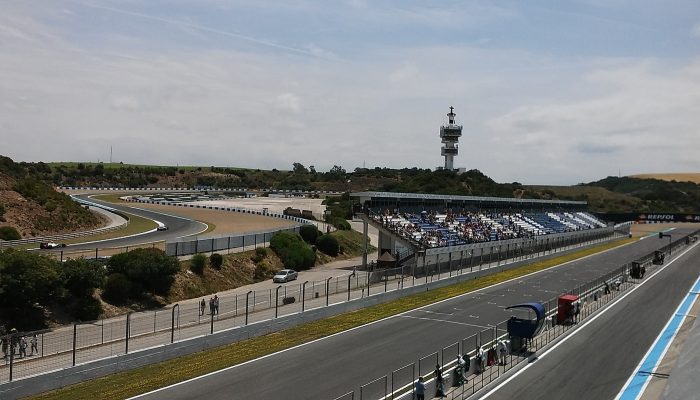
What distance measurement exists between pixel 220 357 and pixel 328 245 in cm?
3517

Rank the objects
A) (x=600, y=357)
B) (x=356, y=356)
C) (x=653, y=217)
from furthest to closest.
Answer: (x=653, y=217)
(x=600, y=357)
(x=356, y=356)

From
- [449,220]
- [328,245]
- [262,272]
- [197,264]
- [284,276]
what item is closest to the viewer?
[197,264]

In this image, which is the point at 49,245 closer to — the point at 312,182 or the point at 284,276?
the point at 284,276

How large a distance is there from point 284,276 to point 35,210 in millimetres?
25154

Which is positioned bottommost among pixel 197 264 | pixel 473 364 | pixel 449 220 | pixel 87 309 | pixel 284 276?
pixel 284 276

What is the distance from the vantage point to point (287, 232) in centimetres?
5625

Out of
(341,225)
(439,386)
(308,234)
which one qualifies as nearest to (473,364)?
(439,386)

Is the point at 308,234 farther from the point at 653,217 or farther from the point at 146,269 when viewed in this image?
the point at 653,217

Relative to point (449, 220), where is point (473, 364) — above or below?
below

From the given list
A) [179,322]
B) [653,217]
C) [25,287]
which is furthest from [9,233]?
[653,217]

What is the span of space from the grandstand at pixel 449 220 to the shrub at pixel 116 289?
23.8 metres

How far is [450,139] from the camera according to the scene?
15312 cm

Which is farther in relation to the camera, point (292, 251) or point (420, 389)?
point (292, 251)

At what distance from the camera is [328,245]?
199ft
